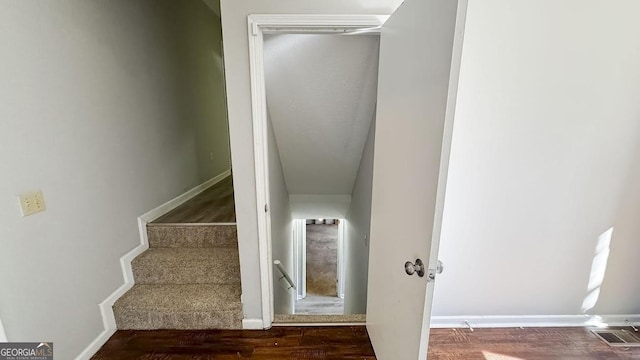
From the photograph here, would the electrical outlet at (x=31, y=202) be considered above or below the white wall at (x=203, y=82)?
below

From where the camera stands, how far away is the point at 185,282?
1964 mm

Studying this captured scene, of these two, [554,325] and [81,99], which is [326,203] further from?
[81,99]

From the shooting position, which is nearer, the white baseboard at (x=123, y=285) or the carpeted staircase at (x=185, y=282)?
the white baseboard at (x=123, y=285)

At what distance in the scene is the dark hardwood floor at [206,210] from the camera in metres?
2.36

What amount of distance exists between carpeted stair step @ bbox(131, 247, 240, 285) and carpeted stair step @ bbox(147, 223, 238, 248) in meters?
0.18

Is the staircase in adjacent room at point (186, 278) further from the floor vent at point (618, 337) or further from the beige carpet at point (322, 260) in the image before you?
the beige carpet at point (322, 260)

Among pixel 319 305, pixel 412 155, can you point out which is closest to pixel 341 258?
pixel 319 305

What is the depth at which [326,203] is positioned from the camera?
374 cm

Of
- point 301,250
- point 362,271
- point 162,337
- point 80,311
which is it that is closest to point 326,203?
point 362,271

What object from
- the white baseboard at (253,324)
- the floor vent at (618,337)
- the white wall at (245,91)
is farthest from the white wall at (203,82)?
the floor vent at (618,337)

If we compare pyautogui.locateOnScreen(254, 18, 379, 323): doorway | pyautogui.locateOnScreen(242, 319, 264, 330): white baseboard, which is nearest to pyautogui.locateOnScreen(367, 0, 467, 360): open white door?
pyautogui.locateOnScreen(254, 18, 379, 323): doorway

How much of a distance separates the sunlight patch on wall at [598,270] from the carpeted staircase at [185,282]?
8.57ft

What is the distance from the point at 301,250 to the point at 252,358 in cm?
392

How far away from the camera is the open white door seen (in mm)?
768
